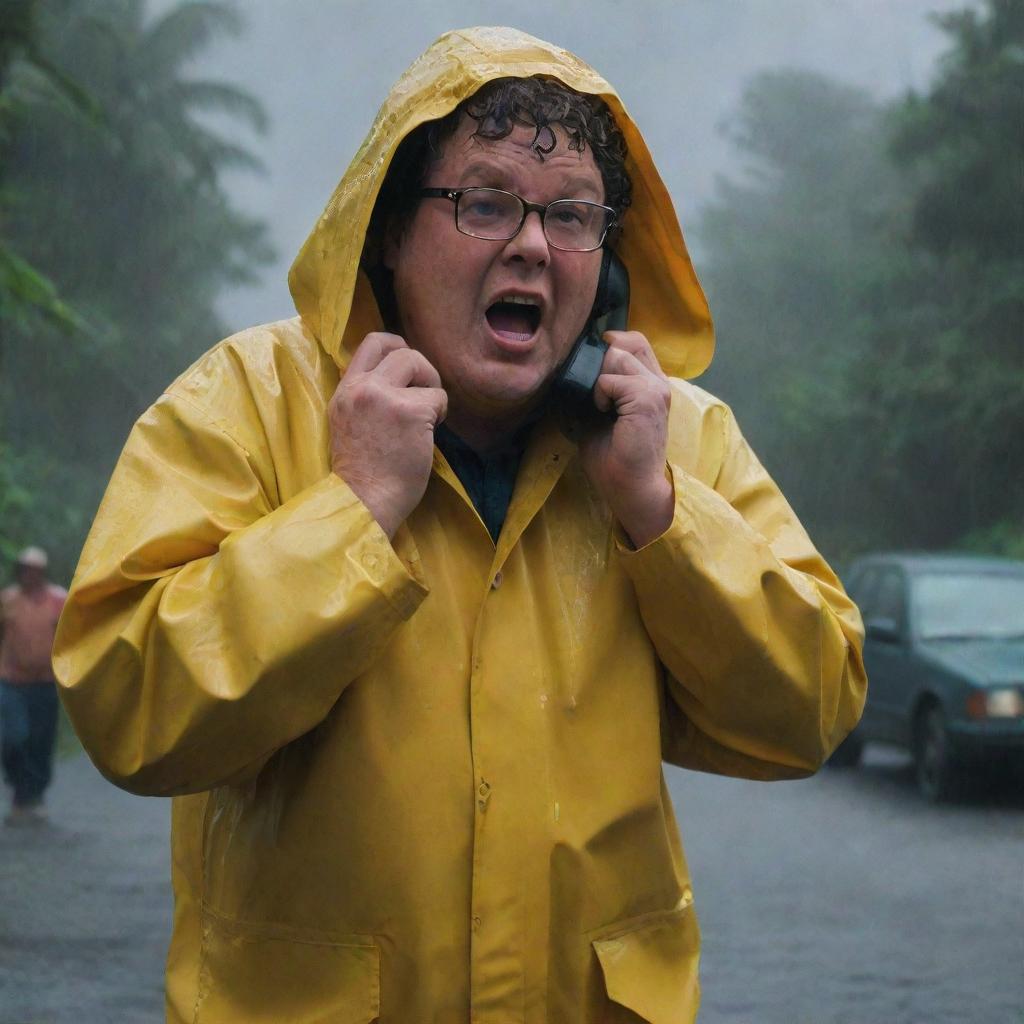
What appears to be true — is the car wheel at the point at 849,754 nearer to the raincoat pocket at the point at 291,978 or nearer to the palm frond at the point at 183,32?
the raincoat pocket at the point at 291,978

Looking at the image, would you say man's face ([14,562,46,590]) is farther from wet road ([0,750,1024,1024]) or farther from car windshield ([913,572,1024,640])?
car windshield ([913,572,1024,640])

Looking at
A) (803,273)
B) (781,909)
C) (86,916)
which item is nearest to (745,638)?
(781,909)

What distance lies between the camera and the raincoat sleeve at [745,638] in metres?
2.60

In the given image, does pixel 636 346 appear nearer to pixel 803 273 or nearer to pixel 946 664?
pixel 946 664

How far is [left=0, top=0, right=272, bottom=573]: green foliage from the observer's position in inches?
1346

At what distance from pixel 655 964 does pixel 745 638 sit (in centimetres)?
51

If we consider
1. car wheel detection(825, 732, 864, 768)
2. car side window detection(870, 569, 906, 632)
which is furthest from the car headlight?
car wheel detection(825, 732, 864, 768)

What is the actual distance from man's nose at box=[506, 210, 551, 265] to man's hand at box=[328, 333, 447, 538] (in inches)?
9.9

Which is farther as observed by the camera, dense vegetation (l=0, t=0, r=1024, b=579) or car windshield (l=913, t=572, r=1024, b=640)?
dense vegetation (l=0, t=0, r=1024, b=579)

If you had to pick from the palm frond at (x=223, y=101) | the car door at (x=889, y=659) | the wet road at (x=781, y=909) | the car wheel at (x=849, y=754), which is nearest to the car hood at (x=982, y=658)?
the car door at (x=889, y=659)

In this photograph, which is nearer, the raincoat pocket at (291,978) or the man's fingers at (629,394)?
the raincoat pocket at (291,978)

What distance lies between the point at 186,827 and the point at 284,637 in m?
0.57

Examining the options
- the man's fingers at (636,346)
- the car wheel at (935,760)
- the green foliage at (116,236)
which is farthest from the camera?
the green foliage at (116,236)

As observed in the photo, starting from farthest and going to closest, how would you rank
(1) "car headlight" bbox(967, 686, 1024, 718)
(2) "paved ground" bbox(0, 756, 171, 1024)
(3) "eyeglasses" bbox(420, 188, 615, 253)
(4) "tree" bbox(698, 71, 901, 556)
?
(4) "tree" bbox(698, 71, 901, 556) < (1) "car headlight" bbox(967, 686, 1024, 718) < (2) "paved ground" bbox(0, 756, 171, 1024) < (3) "eyeglasses" bbox(420, 188, 615, 253)
